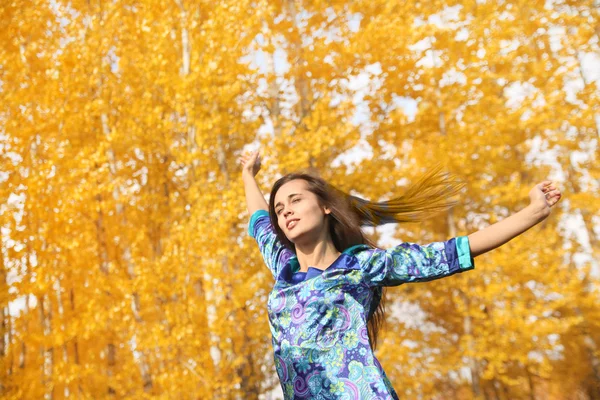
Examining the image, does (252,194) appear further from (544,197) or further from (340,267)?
(544,197)

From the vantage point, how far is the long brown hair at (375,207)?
1901 mm

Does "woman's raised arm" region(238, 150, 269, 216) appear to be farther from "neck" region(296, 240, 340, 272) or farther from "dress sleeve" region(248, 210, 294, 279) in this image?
"neck" region(296, 240, 340, 272)

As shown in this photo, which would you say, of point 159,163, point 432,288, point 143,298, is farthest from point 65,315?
point 432,288

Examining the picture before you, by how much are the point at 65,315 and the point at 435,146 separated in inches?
207

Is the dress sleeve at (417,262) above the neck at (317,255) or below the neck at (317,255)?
below

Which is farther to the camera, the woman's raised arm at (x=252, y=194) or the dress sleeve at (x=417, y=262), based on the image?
the woman's raised arm at (x=252, y=194)

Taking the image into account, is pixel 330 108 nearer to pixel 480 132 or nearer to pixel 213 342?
pixel 480 132


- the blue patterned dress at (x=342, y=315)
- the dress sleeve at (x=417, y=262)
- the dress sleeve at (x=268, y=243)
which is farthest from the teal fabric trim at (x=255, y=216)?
the dress sleeve at (x=417, y=262)

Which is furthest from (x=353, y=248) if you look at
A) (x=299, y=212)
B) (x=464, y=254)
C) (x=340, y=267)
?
(x=464, y=254)

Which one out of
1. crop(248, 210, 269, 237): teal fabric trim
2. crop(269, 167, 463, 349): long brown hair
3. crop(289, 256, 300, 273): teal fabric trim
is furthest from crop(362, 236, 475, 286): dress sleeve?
crop(248, 210, 269, 237): teal fabric trim

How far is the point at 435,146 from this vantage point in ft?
25.9

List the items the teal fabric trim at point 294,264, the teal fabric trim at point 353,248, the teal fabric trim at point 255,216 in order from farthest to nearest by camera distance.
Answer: the teal fabric trim at point 255,216 < the teal fabric trim at point 294,264 < the teal fabric trim at point 353,248

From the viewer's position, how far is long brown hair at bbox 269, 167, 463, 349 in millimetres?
1901

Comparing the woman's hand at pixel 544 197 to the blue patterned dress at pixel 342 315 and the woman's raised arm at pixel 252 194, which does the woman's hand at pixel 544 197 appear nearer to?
the blue patterned dress at pixel 342 315
